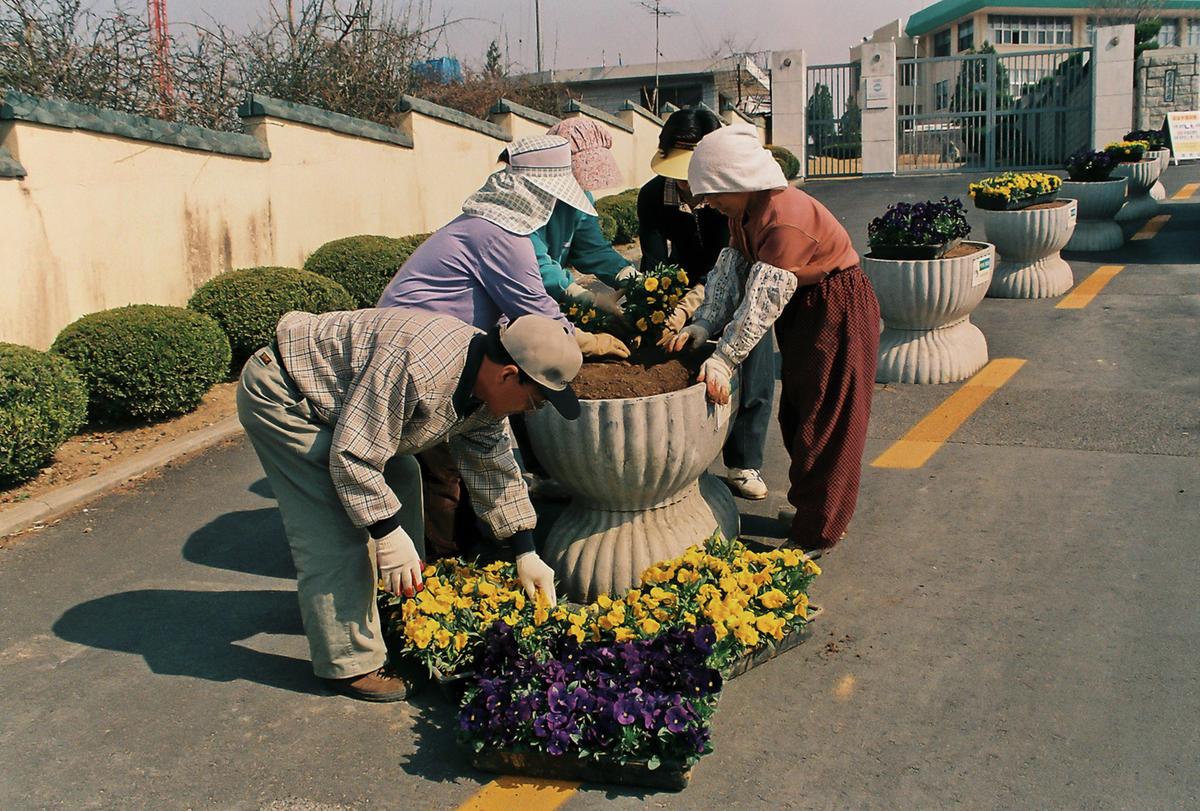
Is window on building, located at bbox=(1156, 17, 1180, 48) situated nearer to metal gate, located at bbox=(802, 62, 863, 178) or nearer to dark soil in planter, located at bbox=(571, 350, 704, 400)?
metal gate, located at bbox=(802, 62, 863, 178)

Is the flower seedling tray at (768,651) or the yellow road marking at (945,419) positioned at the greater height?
the yellow road marking at (945,419)

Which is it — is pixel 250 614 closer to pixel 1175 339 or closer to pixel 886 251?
pixel 886 251

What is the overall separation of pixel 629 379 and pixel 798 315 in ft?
2.60

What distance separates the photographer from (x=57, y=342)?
6.91 metres

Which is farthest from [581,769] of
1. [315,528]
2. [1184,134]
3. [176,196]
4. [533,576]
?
[1184,134]

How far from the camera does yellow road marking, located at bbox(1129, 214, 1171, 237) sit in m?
12.9

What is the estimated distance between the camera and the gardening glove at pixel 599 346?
434 centimetres

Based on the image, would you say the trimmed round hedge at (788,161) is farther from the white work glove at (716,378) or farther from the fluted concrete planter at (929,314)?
the white work glove at (716,378)

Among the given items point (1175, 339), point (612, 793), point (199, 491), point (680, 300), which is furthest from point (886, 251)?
point (612, 793)

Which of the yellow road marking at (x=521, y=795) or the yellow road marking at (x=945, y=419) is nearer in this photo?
the yellow road marking at (x=521, y=795)

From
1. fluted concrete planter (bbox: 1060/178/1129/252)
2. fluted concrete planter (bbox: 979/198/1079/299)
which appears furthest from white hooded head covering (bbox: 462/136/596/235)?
fluted concrete planter (bbox: 1060/178/1129/252)

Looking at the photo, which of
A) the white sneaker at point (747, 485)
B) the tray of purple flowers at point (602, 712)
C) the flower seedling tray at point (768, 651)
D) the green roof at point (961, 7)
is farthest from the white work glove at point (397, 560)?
the green roof at point (961, 7)

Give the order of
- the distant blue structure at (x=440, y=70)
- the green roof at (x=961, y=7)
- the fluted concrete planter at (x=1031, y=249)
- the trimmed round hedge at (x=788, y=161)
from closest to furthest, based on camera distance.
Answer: the fluted concrete planter at (x=1031, y=249)
the distant blue structure at (x=440, y=70)
the trimmed round hedge at (x=788, y=161)
the green roof at (x=961, y=7)

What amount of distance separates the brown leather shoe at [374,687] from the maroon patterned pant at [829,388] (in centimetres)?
178
